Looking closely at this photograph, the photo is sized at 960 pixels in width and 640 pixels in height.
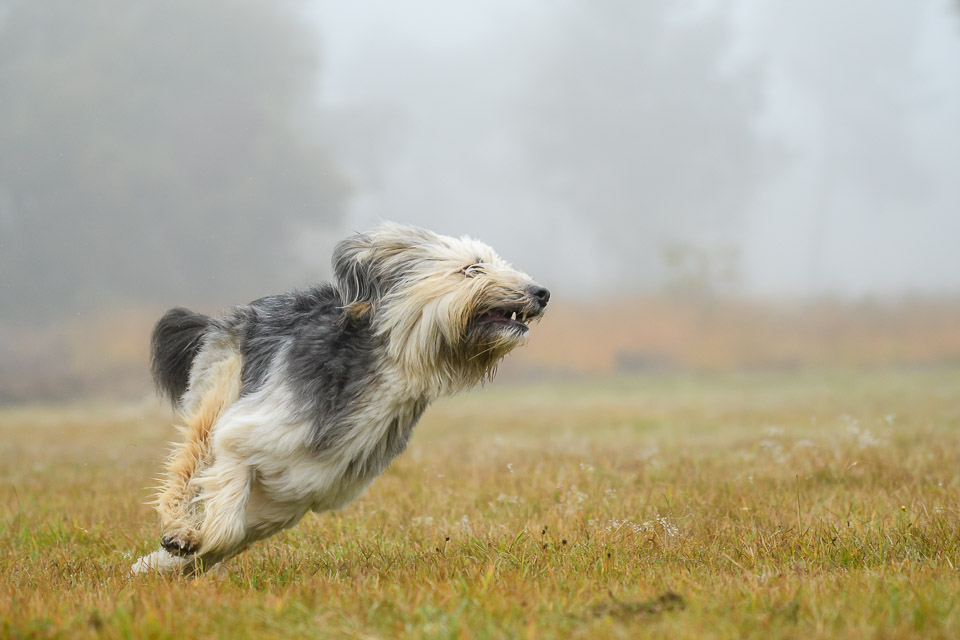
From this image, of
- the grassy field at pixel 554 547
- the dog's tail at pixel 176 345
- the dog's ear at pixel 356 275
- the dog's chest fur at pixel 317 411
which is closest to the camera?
the grassy field at pixel 554 547

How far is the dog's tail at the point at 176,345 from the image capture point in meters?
5.12

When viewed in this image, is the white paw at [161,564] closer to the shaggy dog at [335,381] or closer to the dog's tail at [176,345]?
the shaggy dog at [335,381]

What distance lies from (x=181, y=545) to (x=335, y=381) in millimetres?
1173

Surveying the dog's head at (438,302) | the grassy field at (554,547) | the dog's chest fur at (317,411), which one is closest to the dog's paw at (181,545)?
the grassy field at (554,547)

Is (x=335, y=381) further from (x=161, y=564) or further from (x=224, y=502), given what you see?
(x=161, y=564)

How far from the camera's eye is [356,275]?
15.0 ft

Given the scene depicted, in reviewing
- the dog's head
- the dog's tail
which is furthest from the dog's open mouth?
Result: the dog's tail

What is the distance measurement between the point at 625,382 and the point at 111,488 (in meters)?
23.2

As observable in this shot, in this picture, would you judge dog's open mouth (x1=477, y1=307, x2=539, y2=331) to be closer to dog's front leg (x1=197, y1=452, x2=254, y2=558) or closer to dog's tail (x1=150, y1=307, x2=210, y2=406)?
dog's front leg (x1=197, y1=452, x2=254, y2=558)

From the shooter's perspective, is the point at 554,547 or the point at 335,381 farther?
the point at 554,547

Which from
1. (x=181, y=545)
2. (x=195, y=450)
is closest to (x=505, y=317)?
(x=195, y=450)

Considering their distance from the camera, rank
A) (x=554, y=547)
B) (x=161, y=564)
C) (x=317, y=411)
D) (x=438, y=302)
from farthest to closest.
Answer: (x=554, y=547), (x=161, y=564), (x=438, y=302), (x=317, y=411)

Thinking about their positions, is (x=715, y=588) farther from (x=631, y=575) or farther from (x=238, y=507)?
(x=238, y=507)

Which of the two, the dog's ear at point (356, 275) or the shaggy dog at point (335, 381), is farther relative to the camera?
the dog's ear at point (356, 275)
